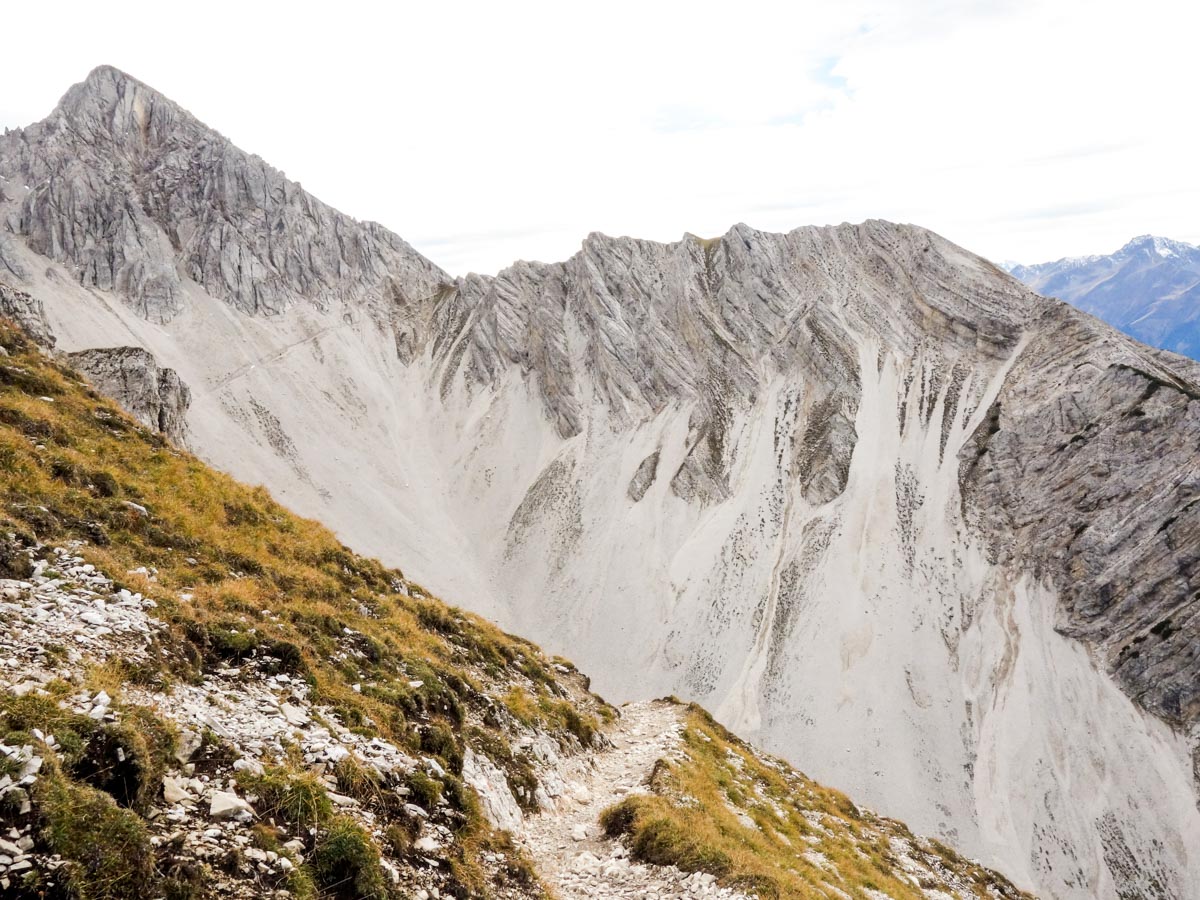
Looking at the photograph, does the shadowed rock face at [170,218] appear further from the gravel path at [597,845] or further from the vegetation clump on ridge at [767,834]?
the vegetation clump on ridge at [767,834]

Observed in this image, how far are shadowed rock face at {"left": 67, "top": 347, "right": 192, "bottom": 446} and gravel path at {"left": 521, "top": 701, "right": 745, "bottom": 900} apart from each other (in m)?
30.5

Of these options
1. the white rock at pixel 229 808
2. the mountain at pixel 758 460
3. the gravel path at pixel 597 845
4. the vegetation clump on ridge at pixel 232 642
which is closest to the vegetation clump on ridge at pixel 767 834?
the gravel path at pixel 597 845

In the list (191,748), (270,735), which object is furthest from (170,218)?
(191,748)

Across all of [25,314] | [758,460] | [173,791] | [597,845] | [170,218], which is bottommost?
[597,845]

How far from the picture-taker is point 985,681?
64625 millimetres

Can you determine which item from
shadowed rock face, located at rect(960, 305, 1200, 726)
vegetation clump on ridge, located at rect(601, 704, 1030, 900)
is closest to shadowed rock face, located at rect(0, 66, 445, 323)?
shadowed rock face, located at rect(960, 305, 1200, 726)

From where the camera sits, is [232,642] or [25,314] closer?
[232,642]

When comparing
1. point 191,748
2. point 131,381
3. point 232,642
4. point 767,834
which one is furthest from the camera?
point 131,381

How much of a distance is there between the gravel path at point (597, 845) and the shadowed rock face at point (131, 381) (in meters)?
30.5

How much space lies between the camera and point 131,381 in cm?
3850

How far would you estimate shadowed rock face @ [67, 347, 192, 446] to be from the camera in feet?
122

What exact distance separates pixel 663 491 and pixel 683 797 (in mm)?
73607

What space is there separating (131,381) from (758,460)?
7314 cm

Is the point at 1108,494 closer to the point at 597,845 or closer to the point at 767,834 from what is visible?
the point at 767,834
